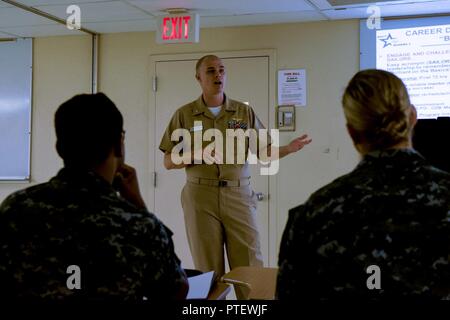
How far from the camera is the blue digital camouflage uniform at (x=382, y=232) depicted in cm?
113

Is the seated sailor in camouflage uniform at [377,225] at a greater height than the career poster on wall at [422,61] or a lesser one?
lesser

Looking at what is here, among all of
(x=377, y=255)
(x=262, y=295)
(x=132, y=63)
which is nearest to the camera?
(x=377, y=255)

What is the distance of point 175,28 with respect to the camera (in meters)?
4.13

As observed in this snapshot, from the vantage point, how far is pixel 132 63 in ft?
16.1

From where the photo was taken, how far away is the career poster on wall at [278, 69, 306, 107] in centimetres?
443

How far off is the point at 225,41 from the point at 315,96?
2.98 feet

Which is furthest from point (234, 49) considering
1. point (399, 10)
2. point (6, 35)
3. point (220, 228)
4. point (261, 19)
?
point (6, 35)

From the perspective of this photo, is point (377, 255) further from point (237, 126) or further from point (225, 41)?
point (225, 41)

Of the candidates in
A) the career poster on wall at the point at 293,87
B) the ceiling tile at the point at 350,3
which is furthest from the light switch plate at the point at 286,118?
the ceiling tile at the point at 350,3

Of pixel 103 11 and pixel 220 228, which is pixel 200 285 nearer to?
pixel 220 228

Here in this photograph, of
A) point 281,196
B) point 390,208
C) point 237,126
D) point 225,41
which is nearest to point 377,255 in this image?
point 390,208

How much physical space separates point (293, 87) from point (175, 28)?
3.50 ft

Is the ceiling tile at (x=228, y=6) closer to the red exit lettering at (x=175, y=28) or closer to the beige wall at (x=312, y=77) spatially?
the red exit lettering at (x=175, y=28)

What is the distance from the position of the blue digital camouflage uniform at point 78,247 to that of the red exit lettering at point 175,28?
3009 mm
